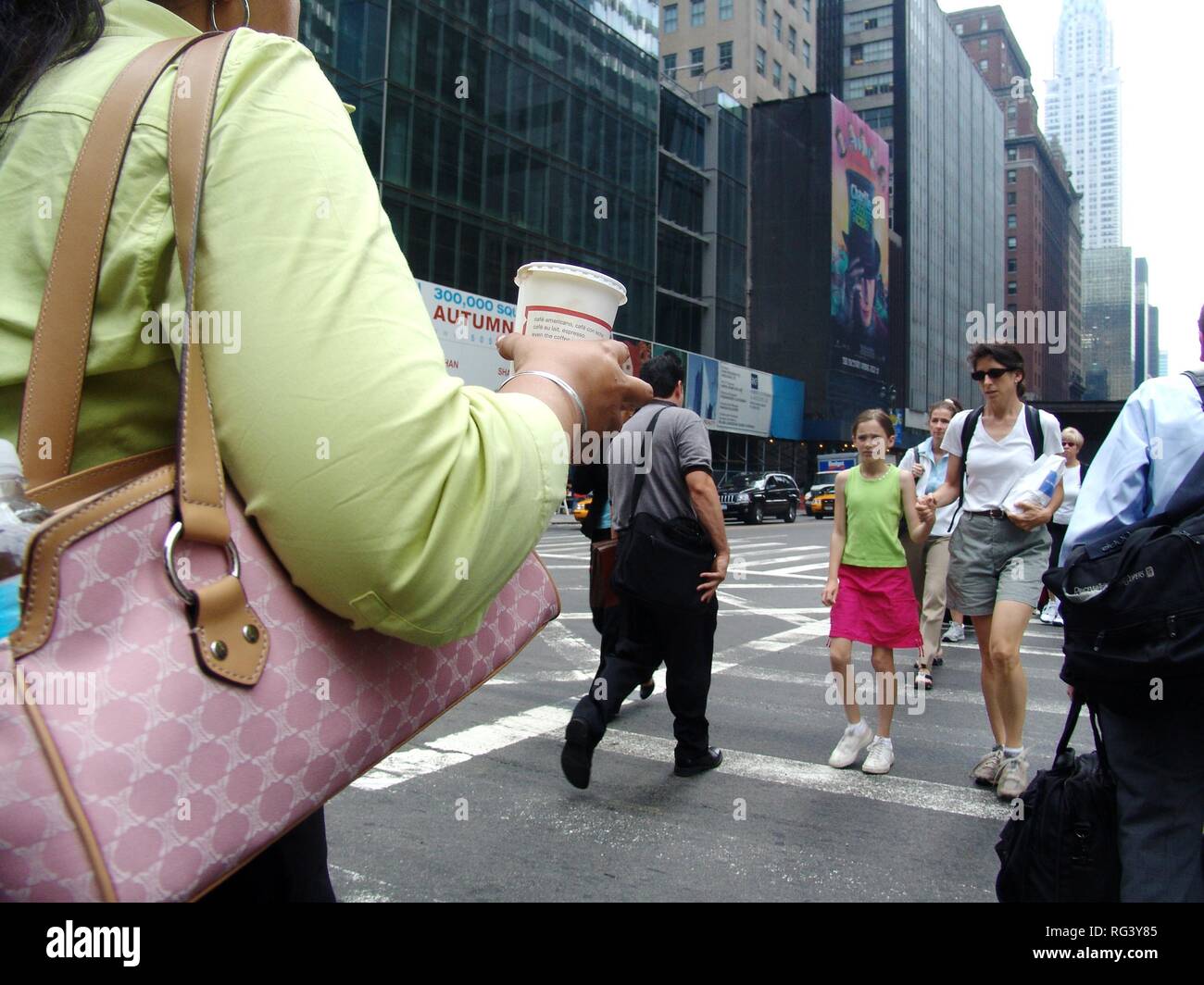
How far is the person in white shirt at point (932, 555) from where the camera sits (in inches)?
308

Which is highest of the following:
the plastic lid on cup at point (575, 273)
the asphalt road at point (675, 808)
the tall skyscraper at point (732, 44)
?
the tall skyscraper at point (732, 44)

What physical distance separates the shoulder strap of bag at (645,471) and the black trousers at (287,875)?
12.6ft

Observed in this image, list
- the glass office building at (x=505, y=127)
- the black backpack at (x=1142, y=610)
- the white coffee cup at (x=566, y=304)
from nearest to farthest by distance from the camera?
the white coffee cup at (x=566, y=304) → the black backpack at (x=1142, y=610) → the glass office building at (x=505, y=127)

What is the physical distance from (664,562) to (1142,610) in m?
2.70

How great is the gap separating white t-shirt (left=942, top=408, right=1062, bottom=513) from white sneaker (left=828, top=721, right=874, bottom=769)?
1.30m

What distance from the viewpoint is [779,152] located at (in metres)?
57.2

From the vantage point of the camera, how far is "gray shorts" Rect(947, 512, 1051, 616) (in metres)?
4.81

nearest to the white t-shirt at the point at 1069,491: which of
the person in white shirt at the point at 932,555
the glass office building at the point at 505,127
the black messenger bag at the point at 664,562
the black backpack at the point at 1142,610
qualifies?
the person in white shirt at the point at 932,555

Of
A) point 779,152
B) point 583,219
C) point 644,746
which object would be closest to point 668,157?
point 583,219

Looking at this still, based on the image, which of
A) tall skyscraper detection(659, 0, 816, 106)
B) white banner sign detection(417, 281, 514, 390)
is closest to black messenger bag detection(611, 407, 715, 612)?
white banner sign detection(417, 281, 514, 390)

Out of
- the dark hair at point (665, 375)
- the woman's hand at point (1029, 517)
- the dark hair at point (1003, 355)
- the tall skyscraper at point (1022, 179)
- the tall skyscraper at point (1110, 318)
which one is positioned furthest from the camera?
the tall skyscraper at point (1110, 318)

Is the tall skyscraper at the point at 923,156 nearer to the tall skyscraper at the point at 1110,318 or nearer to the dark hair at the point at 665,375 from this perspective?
the dark hair at the point at 665,375

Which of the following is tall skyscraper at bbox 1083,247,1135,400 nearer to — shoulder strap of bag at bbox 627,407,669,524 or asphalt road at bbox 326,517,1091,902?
asphalt road at bbox 326,517,1091,902
